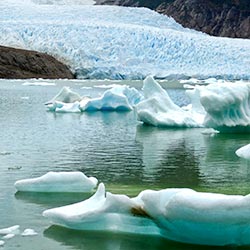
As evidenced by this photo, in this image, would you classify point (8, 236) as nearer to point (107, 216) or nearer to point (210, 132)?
point (107, 216)

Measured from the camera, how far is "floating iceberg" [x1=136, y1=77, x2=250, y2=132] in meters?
8.77

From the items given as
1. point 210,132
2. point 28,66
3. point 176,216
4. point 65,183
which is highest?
point 176,216

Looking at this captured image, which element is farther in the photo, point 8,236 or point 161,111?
point 161,111

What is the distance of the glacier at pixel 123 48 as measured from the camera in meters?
28.1

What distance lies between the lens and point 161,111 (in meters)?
10.2

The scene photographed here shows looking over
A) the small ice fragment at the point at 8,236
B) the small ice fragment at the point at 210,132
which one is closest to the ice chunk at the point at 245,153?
the small ice fragment at the point at 210,132

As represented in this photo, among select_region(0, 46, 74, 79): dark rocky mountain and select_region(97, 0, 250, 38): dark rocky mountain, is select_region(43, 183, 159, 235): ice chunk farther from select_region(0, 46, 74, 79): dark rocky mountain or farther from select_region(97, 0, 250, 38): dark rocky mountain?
select_region(97, 0, 250, 38): dark rocky mountain

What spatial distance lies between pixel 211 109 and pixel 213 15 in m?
49.9

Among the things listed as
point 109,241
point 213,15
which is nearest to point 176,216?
point 109,241

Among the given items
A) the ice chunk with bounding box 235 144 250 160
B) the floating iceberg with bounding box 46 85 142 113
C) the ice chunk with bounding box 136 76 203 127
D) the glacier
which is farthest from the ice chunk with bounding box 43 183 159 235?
the glacier

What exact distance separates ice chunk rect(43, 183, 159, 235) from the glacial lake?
5 centimetres

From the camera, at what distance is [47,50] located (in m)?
31.0

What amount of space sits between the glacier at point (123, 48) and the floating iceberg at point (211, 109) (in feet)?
55.5

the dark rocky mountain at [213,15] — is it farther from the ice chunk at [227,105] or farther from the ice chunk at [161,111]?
the ice chunk at [227,105]
